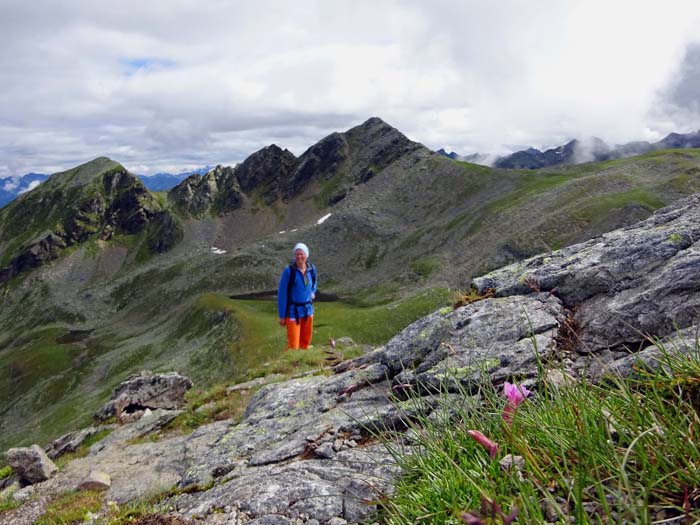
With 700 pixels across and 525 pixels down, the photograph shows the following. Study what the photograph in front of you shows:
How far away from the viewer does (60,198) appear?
200 meters

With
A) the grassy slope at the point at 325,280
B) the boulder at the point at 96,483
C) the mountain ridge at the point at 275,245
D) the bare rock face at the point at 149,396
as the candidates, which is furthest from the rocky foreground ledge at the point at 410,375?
the grassy slope at the point at 325,280

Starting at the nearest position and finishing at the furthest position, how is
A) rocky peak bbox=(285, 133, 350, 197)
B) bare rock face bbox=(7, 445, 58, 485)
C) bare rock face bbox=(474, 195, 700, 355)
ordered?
bare rock face bbox=(474, 195, 700, 355), bare rock face bbox=(7, 445, 58, 485), rocky peak bbox=(285, 133, 350, 197)

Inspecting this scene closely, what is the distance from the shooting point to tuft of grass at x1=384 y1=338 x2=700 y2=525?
80.0 inches

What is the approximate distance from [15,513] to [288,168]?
193028mm

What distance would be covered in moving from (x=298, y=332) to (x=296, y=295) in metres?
1.94

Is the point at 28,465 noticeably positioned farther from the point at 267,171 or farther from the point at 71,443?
the point at 267,171

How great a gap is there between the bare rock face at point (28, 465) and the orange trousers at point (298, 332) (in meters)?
9.49

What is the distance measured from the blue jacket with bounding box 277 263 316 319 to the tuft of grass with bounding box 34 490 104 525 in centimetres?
980

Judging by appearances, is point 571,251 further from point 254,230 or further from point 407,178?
point 254,230

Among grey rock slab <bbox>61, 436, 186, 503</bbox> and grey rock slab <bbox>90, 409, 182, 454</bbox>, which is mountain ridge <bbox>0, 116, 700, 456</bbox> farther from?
grey rock slab <bbox>61, 436, 186, 503</bbox>

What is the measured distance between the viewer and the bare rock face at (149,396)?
59.4 feet

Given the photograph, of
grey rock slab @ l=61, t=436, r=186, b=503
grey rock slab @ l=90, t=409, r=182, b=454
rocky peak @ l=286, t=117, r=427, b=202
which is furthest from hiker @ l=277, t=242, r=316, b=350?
rocky peak @ l=286, t=117, r=427, b=202

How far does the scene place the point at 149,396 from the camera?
1864 centimetres

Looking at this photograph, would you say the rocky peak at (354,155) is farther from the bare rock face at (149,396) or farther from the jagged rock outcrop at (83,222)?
the bare rock face at (149,396)
